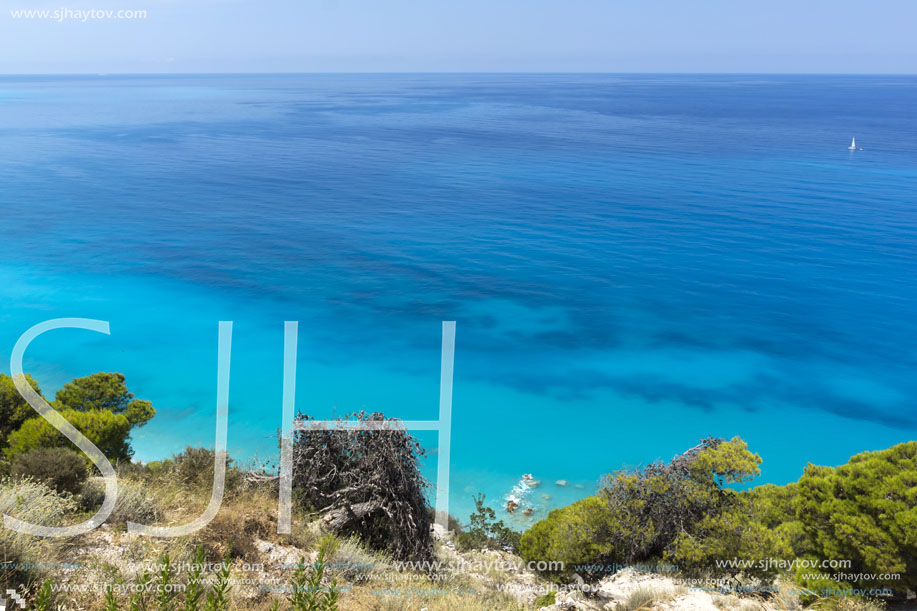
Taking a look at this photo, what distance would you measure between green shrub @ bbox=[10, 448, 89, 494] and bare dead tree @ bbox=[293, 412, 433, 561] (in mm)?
3242

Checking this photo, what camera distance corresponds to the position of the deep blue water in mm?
24656

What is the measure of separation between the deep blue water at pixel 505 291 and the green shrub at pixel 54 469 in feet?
36.2

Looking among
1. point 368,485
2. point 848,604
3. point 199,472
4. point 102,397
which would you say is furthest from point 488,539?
point 102,397

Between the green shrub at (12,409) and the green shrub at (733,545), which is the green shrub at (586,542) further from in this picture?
the green shrub at (12,409)

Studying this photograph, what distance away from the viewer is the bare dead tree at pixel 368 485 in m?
10.1

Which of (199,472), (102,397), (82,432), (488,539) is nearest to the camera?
(199,472)

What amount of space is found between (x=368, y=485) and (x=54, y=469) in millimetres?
4517

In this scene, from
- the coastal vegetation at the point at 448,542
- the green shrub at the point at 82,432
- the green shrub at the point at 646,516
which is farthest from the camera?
the green shrub at the point at 82,432

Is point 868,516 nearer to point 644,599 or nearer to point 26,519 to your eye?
point 644,599

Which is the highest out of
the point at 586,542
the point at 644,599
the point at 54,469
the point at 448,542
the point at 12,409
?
the point at 54,469

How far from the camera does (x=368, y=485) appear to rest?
33.3 feet

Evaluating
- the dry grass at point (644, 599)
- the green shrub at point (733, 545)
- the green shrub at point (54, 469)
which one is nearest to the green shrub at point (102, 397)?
the green shrub at point (54, 469)

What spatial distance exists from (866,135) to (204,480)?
107054mm

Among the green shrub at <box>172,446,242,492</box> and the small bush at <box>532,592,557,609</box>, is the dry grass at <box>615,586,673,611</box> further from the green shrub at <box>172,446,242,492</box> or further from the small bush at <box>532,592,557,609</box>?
the green shrub at <box>172,446,242,492</box>
